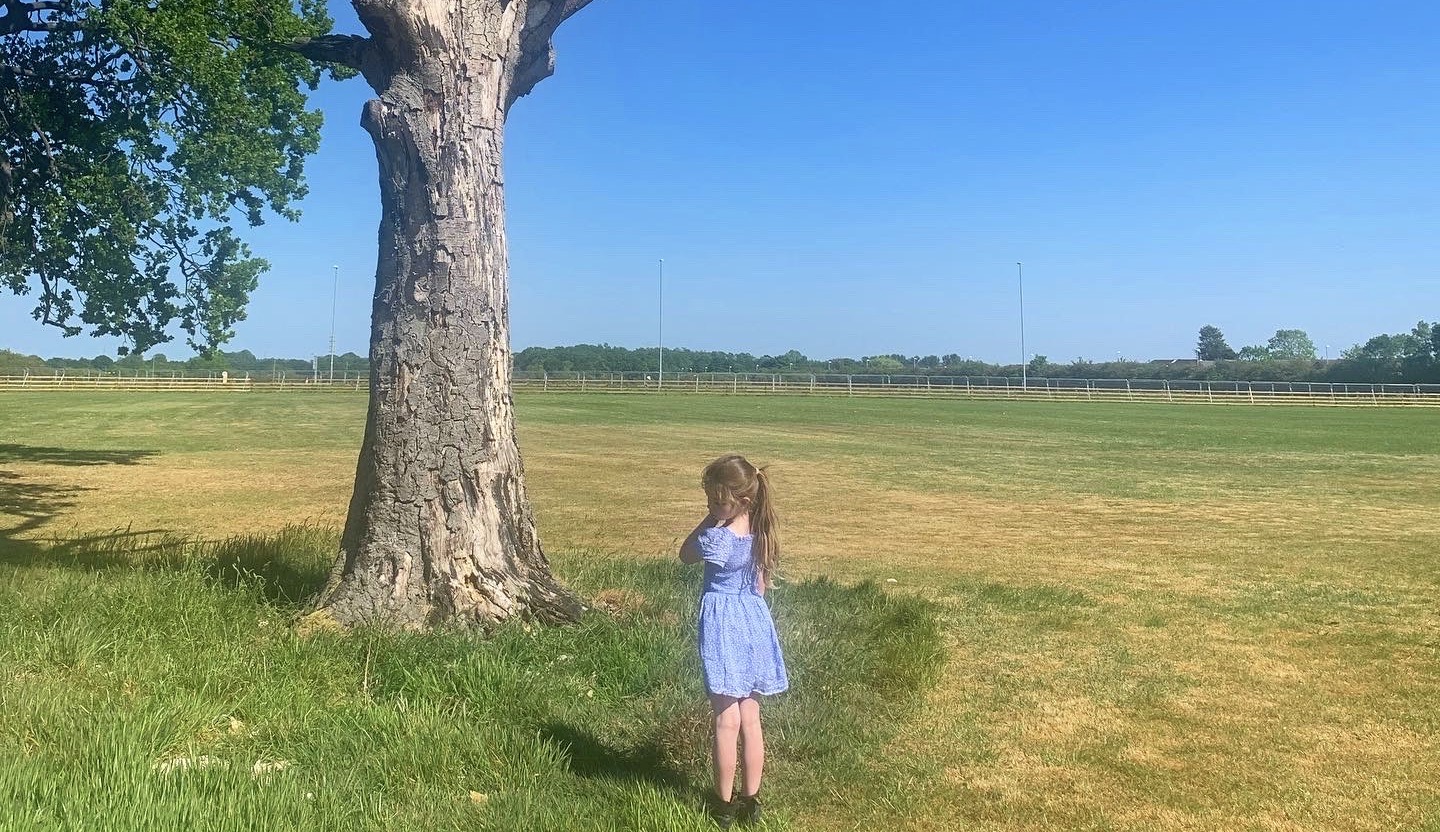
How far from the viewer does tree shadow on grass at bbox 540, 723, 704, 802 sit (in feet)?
12.4

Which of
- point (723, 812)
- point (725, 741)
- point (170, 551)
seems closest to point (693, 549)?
point (725, 741)

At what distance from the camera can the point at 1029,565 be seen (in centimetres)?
896

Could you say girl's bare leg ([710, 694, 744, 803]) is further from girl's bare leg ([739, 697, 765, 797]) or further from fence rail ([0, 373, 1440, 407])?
fence rail ([0, 373, 1440, 407])

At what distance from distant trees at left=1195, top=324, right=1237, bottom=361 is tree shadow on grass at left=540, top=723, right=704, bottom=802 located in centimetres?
12082

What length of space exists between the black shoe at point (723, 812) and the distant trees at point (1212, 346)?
121 m

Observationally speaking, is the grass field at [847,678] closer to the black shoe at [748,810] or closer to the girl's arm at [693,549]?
the black shoe at [748,810]

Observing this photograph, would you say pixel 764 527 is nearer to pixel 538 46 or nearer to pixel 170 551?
pixel 538 46

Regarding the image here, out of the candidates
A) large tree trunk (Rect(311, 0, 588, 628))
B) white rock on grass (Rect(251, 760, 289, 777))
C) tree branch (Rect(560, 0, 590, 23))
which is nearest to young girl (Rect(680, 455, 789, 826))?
white rock on grass (Rect(251, 760, 289, 777))

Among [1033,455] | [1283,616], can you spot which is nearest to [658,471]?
[1033,455]

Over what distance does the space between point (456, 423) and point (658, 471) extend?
37.9 feet

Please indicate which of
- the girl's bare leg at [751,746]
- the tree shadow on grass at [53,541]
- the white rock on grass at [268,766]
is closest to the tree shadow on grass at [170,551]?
the tree shadow on grass at [53,541]

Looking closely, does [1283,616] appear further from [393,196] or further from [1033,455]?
[1033,455]

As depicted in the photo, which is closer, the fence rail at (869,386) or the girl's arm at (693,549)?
the girl's arm at (693,549)

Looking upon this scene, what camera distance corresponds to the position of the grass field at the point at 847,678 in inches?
146
